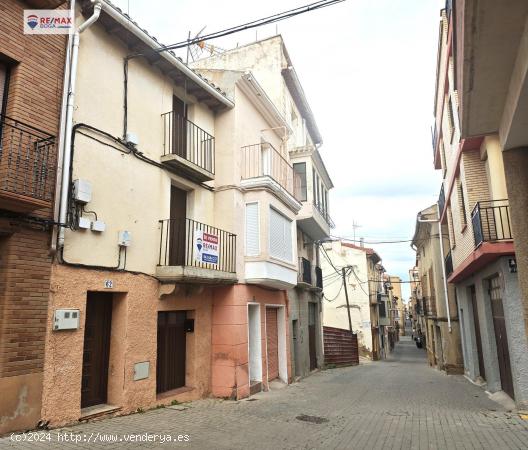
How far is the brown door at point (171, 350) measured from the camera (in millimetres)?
8875

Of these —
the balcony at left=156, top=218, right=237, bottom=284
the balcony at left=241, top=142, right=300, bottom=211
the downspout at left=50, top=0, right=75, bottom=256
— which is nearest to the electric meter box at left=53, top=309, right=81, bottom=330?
the downspout at left=50, top=0, right=75, bottom=256

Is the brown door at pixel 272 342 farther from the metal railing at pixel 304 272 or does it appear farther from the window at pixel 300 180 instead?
the window at pixel 300 180

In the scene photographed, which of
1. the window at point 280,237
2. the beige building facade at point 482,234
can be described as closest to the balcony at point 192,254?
the window at point 280,237

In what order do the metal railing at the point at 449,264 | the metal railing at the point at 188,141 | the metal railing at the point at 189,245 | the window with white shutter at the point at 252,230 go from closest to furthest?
1. the metal railing at the point at 189,245
2. the metal railing at the point at 188,141
3. the window with white shutter at the point at 252,230
4. the metal railing at the point at 449,264

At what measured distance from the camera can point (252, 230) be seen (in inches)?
435

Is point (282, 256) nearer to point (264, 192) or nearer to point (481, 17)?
point (264, 192)

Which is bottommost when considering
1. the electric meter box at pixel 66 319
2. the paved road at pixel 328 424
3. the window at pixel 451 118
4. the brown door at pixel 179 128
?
the paved road at pixel 328 424

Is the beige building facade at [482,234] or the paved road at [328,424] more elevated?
the beige building facade at [482,234]

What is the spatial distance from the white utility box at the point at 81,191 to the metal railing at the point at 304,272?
32.1ft

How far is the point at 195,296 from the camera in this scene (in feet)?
32.0

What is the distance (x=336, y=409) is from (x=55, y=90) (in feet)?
27.4

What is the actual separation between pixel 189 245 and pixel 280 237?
11.6ft

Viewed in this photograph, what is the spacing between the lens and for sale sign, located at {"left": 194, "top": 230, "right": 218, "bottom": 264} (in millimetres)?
9133

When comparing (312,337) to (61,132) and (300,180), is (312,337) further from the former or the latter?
(61,132)
